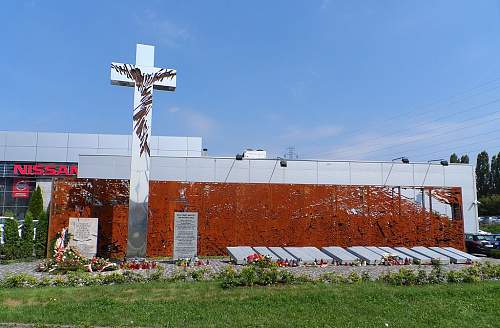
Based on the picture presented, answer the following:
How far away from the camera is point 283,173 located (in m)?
27.4

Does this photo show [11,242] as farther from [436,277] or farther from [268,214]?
[436,277]

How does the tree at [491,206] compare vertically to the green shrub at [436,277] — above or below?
above

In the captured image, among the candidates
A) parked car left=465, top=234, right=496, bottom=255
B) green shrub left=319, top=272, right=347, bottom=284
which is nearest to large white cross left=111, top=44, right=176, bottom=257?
green shrub left=319, top=272, right=347, bottom=284

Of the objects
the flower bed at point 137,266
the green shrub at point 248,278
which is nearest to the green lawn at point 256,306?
the green shrub at point 248,278

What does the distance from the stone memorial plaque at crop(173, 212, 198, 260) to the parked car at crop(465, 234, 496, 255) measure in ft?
49.1

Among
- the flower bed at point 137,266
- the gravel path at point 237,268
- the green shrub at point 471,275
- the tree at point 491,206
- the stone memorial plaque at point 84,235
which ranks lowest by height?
the gravel path at point 237,268

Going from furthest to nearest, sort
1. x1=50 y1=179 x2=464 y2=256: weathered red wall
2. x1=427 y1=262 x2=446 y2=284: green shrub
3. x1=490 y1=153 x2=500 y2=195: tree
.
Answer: x1=490 y1=153 x2=500 y2=195: tree < x1=50 y1=179 x2=464 y2=256: weathered red wall < x1=427 y1=262 x2=446 y2=284: green shrub

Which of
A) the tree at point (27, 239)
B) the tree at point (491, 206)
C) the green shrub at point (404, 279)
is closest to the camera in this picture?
the green shrub at point (404, 279)

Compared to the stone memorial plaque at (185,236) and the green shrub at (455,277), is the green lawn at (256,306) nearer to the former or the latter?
the green shrub at (455,277)

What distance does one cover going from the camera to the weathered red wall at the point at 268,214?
15.8m

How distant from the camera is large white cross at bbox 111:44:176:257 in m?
14.1

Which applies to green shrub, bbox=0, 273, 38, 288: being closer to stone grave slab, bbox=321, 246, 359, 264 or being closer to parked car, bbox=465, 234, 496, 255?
stone grave slab, bbox=321, 246, 359, 264

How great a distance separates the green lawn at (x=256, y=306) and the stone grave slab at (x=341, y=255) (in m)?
4.77

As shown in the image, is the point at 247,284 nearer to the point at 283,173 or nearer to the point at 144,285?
the point at 144,285
